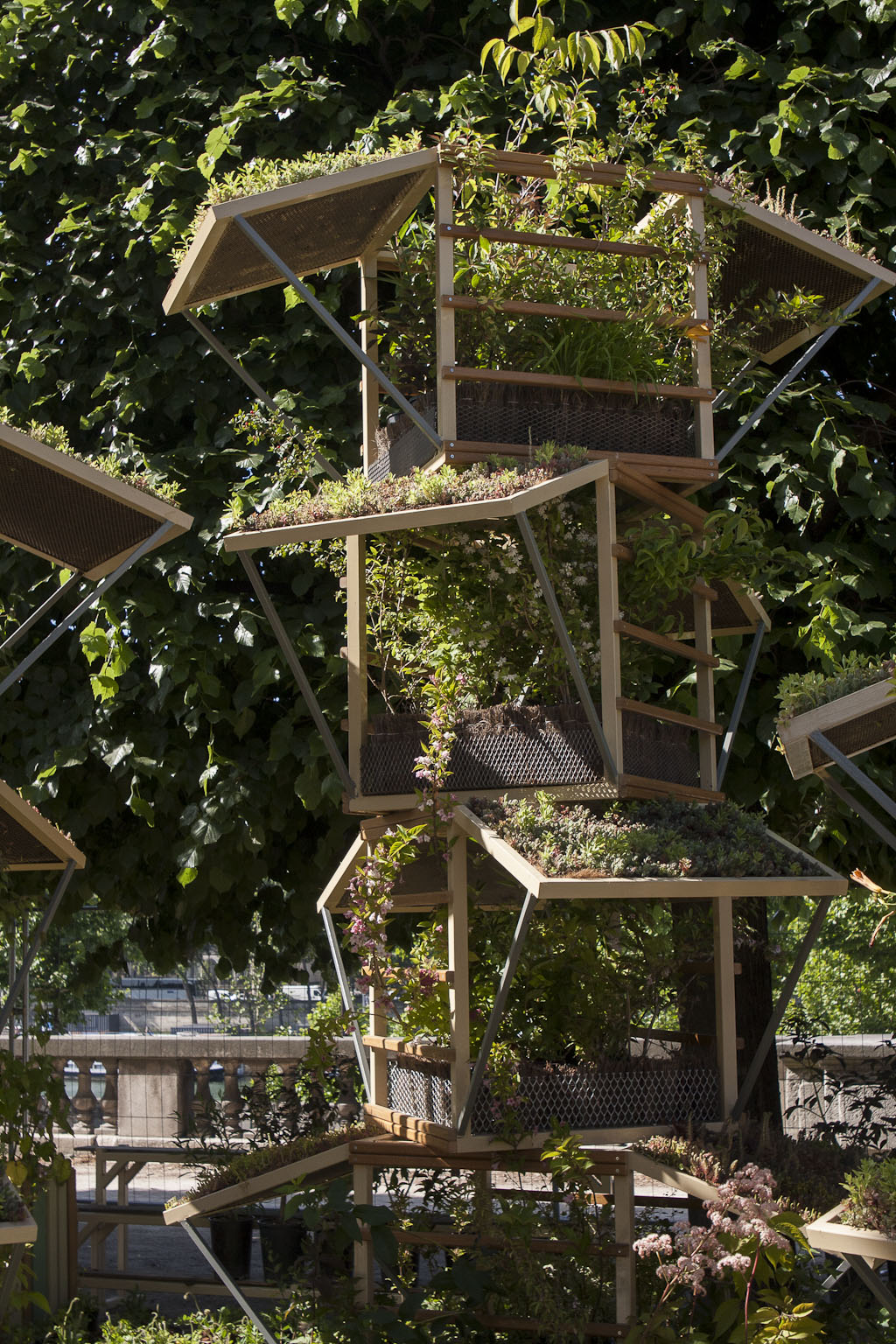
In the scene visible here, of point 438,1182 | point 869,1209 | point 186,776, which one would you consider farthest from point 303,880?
point 869,1209

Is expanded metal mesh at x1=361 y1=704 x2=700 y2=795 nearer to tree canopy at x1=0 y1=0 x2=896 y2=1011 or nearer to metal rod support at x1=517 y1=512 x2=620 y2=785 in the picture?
metal rod support at x1=517 y1=512 x2=620 y2=785

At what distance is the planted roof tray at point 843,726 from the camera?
181 inches

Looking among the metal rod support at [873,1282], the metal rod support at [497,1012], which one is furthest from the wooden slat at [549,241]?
the metal rod support at [873,1282]

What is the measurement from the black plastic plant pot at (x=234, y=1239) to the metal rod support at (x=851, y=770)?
15.4 ft

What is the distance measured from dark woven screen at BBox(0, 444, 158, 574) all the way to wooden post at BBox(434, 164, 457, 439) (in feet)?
3.99

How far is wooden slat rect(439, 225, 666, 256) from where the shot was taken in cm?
547

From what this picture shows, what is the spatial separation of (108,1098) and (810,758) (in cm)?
1321

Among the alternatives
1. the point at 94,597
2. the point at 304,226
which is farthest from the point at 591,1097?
the point at 304,226

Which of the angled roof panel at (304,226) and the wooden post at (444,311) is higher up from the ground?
the angled roof panel at (304,226)

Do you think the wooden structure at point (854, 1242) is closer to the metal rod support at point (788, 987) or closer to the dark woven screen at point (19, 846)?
the metal rod support at point (788, 987)

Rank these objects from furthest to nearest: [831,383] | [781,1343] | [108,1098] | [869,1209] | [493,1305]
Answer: [108,1098], [831,383], [493,1305], [781,1343], [869,1209]

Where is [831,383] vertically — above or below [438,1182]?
above

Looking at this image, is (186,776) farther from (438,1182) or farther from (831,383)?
(831,383)

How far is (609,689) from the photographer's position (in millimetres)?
5266
